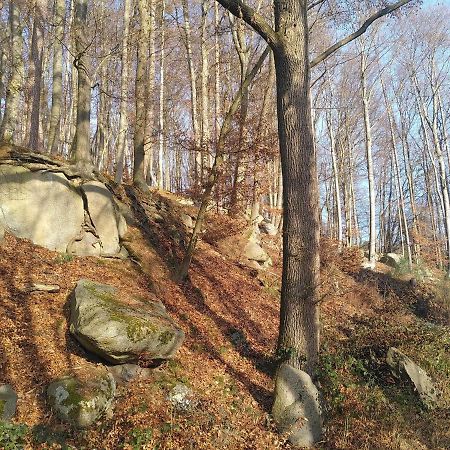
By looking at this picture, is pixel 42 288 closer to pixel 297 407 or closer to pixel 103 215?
pixel 103 215

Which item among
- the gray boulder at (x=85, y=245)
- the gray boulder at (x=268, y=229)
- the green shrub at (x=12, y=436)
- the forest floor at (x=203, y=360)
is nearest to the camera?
the green shrub at (x=12, y=436)

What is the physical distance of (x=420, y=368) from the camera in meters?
7.94

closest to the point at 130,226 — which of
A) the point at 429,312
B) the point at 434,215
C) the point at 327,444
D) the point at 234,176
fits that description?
the point at 234,176

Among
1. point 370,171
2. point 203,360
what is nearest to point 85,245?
point 203,360

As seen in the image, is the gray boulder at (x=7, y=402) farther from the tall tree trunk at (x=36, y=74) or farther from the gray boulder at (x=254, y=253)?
the tall tree trunk at (x=36, y=74)

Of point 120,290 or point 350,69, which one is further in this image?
point 350,69

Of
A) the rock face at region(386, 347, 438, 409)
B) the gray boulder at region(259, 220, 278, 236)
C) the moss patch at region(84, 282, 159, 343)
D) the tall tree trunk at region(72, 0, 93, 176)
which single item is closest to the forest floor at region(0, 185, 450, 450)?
the rock face at region(386, 347, 438, 409)

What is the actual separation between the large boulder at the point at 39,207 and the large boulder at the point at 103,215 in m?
0.33

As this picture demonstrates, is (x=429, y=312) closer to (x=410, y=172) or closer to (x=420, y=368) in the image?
(x=420, y=368)

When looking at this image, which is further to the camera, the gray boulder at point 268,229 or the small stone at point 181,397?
the gray boulder at point 268,229

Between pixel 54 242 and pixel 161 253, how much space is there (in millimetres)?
2703

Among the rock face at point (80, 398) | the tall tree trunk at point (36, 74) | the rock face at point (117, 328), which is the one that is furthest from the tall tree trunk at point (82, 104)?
the rock face at point (80, 398)

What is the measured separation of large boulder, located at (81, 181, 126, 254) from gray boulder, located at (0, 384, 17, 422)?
4705 millimetres

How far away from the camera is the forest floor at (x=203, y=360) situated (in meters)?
5.05
